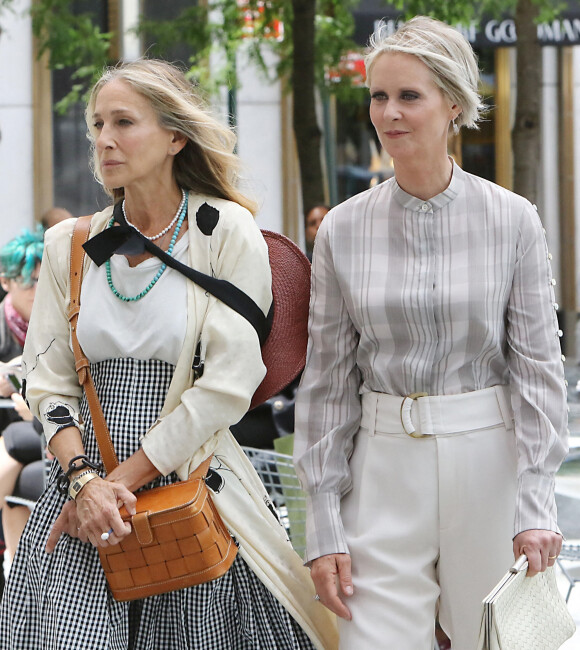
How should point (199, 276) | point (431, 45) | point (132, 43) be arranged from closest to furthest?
point (431, 45)
point (199, 276)
point (132, 43)

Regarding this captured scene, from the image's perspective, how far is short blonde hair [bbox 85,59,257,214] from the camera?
289 centimetres

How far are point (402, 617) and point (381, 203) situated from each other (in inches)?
39.4

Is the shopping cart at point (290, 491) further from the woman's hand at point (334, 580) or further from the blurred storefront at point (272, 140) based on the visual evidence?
the blurred storefront at point (272, 140)

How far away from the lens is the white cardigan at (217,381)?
9.12ft

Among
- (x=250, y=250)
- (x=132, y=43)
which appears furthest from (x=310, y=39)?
(x=250, y=250)

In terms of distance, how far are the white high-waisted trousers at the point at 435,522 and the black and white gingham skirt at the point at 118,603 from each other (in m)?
0.32

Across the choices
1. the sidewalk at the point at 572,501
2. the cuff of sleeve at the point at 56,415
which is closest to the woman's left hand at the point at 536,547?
the cuff of sleeve at the point at 56,415

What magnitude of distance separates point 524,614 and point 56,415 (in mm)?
1242

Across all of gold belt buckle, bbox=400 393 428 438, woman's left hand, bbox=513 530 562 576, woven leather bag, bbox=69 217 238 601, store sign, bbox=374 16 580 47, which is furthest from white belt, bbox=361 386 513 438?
store sign, bbox=374 16 580 47

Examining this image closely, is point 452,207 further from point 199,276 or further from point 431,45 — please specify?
point 199,276

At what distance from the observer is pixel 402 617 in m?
2.70

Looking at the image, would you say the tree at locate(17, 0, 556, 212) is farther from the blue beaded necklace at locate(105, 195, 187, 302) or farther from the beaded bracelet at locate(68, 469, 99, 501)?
the beaded bracelet at locate(68, 469, 99, 501)

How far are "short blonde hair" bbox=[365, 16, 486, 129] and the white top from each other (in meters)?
0.72

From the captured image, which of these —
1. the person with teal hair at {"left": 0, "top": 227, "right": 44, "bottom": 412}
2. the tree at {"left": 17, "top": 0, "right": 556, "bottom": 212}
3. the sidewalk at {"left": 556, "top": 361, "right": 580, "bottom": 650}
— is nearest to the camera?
the sidewalk at {"left": 556, "top": 361, "right": 580, "bottom": 650}
